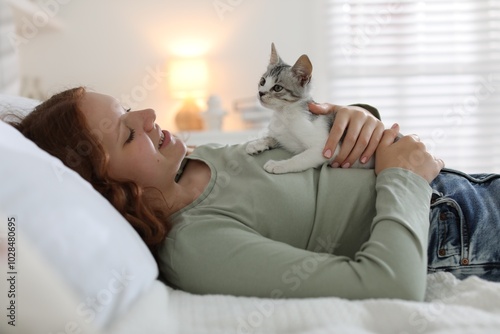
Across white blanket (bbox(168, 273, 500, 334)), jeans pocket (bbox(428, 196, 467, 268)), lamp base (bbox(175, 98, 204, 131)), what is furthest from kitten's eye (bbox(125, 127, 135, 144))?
lamp base (bbox(175, 98, 204, 131))

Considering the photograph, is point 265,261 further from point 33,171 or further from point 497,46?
point 497,46

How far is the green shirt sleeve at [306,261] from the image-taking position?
83cm

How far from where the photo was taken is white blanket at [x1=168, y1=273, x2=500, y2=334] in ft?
2.25

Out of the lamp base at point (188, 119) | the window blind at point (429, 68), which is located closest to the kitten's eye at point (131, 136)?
the lamp base at point (188, 119)

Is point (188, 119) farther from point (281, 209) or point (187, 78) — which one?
point (281, 209)

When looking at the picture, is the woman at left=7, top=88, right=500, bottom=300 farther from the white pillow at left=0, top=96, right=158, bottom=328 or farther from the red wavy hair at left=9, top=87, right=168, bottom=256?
the white pillow at left=0, top=96, right=158, bottom=328

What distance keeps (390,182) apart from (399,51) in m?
2.75

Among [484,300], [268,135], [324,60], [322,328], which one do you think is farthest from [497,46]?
[322,328]

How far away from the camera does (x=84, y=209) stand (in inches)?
28.4

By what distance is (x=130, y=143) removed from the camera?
108 cm

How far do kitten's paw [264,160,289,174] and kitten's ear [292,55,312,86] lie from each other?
0.26 m

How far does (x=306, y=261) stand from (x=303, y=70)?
0.58m

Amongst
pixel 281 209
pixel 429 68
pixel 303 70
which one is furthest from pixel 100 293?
pixel 429 68

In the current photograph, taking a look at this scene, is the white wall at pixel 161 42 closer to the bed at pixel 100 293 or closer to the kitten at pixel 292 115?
the kitten at pixel 292 115
